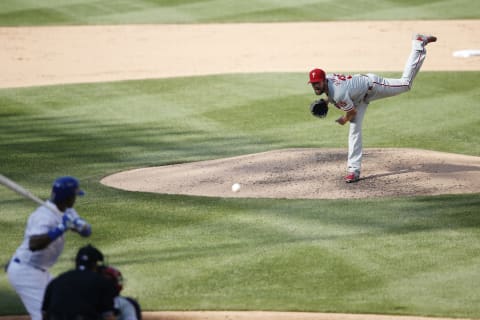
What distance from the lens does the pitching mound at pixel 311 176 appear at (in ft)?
46.1

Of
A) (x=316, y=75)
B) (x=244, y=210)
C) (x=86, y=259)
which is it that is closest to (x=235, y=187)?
(x=244, y=210)

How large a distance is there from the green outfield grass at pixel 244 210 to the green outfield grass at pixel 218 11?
26.2 feet

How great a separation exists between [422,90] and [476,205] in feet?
26.5

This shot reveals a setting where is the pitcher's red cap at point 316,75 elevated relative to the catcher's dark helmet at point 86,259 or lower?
elevated

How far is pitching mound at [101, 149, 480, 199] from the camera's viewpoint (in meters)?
14.0

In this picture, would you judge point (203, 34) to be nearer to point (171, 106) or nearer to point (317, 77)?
point (171, 106)

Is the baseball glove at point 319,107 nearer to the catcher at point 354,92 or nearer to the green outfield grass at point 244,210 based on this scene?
the catcher at point 354,92

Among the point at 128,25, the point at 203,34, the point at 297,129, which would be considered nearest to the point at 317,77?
the point at 297,129

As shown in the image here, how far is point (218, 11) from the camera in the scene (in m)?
30.6

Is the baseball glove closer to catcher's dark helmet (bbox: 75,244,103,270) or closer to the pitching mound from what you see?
the pitching mound

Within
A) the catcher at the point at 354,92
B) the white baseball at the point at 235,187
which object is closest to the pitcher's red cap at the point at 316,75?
the catcher at the point at 354,92

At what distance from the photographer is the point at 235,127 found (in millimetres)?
18297

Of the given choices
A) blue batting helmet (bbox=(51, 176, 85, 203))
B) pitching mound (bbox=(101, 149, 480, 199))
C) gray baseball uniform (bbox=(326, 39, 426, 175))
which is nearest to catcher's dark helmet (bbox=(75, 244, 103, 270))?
blue batting helmet (bbox=(51, 176, 85, 203))

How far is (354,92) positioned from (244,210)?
2.37 metres
